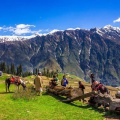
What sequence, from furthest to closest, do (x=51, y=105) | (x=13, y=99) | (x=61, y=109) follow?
1. (x=13, y=99)
2. (x=51, y=105)
3. (x=61, y=109)

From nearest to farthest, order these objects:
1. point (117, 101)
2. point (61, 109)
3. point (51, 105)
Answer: point (117, 101) < point (61, 109) < point (51, 105)

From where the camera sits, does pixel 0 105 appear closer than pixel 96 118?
No

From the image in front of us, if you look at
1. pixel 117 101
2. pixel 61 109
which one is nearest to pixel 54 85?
pixel 61 109

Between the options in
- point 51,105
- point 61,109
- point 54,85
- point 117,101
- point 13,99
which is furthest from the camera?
point 54,85

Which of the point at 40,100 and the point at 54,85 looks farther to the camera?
the point at 54,85

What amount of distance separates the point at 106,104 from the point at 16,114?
32.9ft

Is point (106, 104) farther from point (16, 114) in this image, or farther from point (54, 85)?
point (54, 85)

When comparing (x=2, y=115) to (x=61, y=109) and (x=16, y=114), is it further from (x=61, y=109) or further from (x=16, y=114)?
(x=61, y=109)

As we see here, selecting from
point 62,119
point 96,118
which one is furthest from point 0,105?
point 96,118

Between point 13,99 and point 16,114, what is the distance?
824 centimetres

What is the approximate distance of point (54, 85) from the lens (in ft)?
125

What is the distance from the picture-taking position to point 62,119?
21.4m

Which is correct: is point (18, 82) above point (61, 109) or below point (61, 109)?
above

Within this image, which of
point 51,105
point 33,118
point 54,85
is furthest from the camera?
point 54,85
